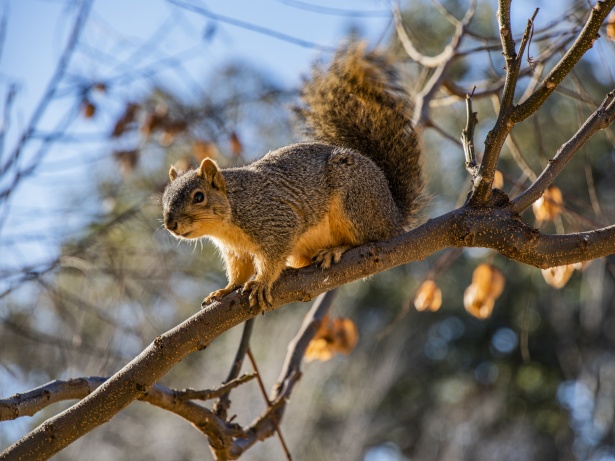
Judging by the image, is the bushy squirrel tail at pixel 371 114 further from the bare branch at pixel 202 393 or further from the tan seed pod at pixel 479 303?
the bare branch at pixel 202 393

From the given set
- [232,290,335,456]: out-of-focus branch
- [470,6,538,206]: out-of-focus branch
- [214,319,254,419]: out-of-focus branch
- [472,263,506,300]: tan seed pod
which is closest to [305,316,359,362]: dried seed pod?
[232,290,335,456]: out-of-focus branch

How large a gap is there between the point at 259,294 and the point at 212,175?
68 cm

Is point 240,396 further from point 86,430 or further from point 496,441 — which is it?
point 86,430

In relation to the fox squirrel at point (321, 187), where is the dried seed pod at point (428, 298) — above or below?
below

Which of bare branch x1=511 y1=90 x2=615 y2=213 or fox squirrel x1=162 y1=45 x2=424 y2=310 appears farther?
fox squirrel x1=162 y1=45 x2=424 y2=310

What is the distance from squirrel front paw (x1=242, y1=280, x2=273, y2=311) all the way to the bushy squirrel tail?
1.01m

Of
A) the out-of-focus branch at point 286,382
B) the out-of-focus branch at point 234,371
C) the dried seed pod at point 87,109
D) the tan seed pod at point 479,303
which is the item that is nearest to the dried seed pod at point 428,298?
the tan seed pod at point 479,303

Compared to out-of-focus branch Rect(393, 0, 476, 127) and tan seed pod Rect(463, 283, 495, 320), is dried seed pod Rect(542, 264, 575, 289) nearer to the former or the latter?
tan seed pod Rect(463, 283, 495, 320)

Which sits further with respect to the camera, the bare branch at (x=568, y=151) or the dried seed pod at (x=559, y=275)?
the dried seed pod at (x=559, y=275)

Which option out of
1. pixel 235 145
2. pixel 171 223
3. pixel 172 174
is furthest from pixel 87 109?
pixel 171 223

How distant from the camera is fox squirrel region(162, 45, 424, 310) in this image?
2584mm

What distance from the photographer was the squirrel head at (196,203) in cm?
246

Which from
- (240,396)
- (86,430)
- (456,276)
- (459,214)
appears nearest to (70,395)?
(86,430)

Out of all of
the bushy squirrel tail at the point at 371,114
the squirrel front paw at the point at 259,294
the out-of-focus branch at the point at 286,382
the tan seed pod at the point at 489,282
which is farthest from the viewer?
the tan seed pod at the point at 489,282
